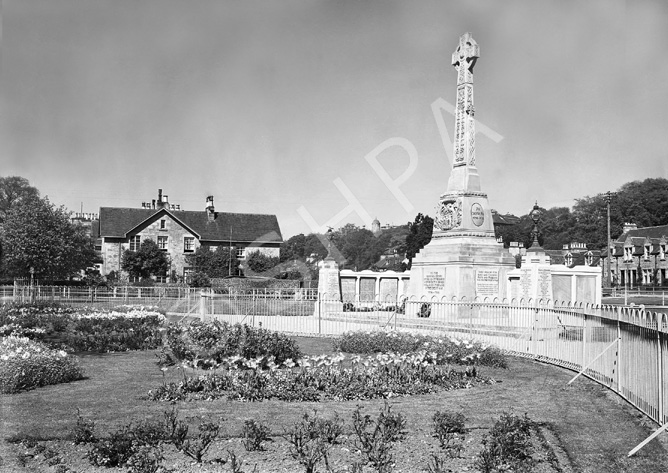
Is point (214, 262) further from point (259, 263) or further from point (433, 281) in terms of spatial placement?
point (433, 281)

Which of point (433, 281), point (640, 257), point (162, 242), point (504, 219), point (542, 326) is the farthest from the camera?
point (504, 219)

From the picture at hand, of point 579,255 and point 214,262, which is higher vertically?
point 579,255

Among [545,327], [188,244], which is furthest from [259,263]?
[545,327]

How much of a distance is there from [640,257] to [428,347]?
70191 mm

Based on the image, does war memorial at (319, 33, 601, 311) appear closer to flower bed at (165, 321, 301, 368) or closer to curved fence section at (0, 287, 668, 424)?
curved fence section at (0, 287, 668, 424)

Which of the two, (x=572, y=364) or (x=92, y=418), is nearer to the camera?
(x=92, y=418)

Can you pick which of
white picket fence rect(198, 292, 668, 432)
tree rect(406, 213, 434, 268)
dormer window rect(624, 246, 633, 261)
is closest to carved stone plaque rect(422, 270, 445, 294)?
white picket fence rect(198, 292, 668, 432)

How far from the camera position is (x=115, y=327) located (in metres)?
20.2

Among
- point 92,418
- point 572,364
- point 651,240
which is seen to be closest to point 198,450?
point 92,418

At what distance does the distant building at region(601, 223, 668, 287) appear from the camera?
72.9m

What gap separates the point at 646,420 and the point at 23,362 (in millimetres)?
10190

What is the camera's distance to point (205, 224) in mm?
70188

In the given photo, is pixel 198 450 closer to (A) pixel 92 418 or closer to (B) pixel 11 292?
(A) pixel 92 418

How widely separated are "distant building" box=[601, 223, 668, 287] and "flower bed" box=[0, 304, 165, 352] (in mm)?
62880
